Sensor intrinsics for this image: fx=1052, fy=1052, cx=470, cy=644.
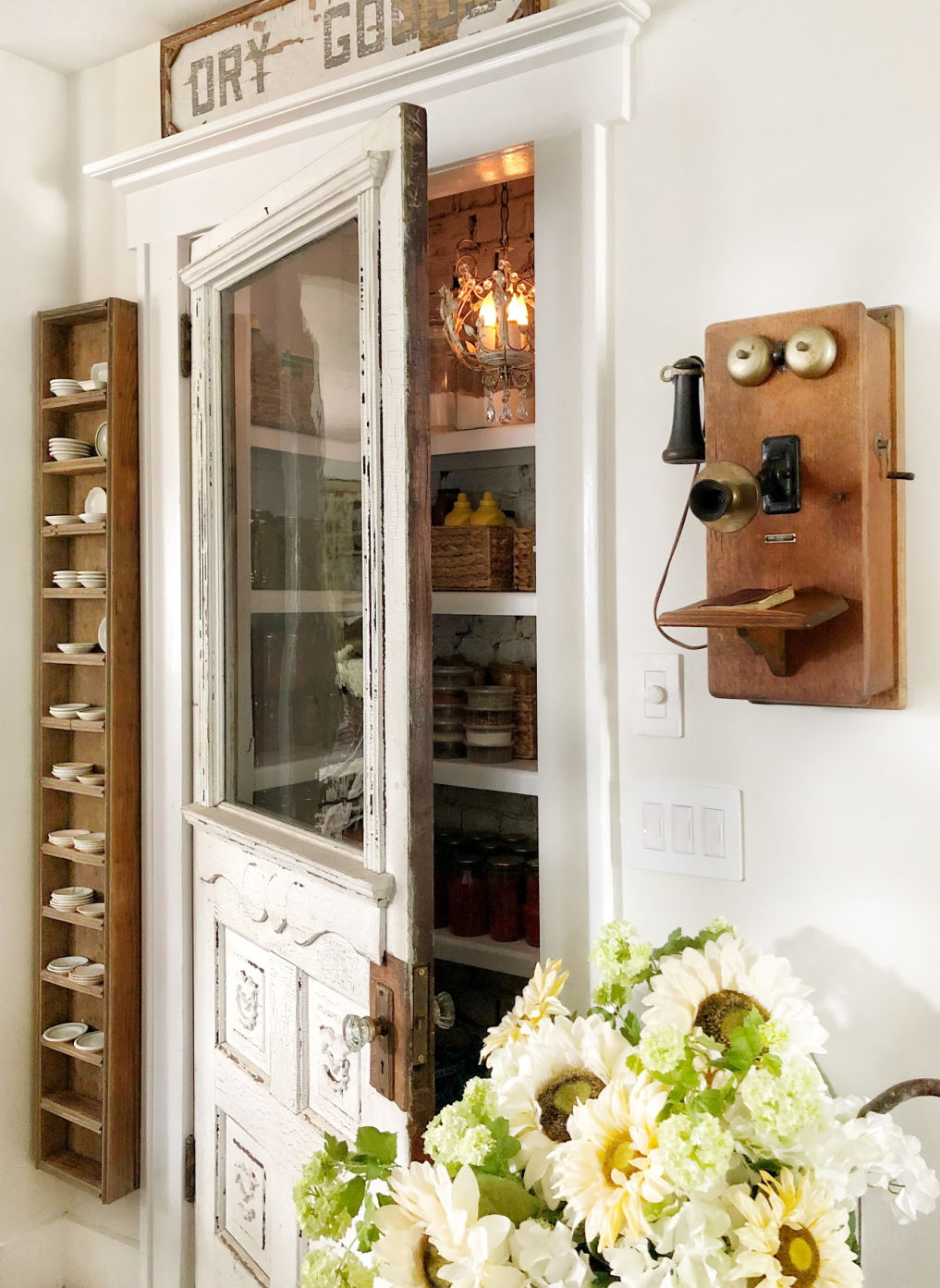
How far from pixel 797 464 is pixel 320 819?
2.95 ft

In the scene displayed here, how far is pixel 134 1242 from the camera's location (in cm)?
221

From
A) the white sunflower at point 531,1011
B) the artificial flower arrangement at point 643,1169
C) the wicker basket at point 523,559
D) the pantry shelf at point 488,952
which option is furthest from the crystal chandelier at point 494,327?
the artificial flower arrangement at point 643,1169

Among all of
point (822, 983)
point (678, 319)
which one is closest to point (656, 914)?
point (822, 983)

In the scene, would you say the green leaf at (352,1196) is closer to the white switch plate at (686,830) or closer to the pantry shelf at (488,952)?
the white switch plate at (686,830)

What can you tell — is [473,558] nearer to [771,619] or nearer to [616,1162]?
[771,619]

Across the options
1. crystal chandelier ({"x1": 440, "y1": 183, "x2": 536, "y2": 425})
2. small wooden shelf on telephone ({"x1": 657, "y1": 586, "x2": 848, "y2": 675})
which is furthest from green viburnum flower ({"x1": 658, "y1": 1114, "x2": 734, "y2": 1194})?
crystal chandelier ({"x1": 440, "y1": 183, "x2": 536, "y2": 425})

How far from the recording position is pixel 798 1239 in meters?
0.91

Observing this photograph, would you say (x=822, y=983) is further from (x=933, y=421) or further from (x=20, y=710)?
(x=20, y=710)

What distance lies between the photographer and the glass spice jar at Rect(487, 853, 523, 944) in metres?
1.95

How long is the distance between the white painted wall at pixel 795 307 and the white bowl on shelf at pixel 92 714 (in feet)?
3.77

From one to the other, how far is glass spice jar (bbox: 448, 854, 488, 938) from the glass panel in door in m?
0.40

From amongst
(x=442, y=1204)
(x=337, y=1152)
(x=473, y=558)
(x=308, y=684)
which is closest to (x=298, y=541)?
(x=308, y=684)

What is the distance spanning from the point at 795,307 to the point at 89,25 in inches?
62.4

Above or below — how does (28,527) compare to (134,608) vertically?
above
